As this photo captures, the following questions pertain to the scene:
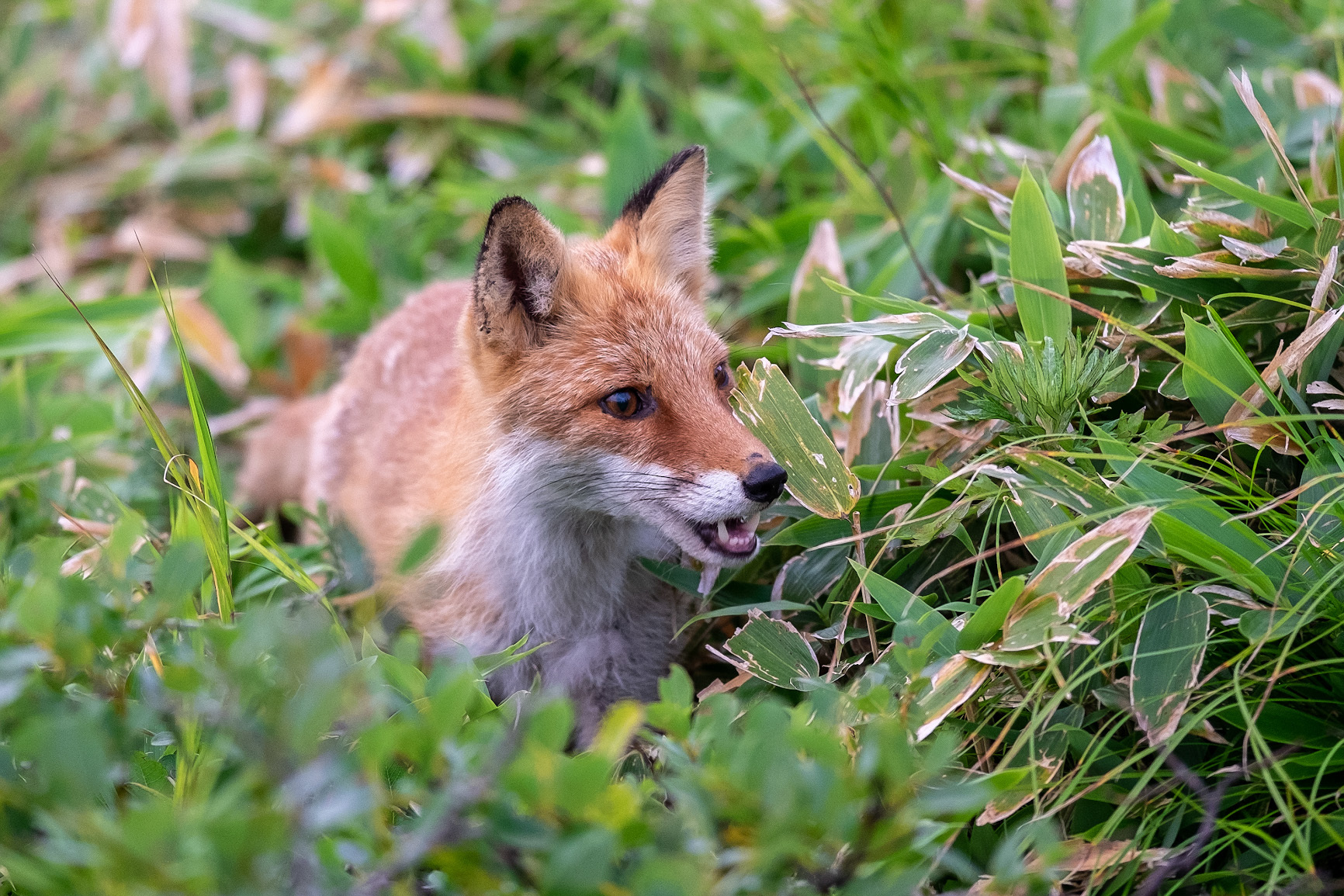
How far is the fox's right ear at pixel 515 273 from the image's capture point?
2.92 metres

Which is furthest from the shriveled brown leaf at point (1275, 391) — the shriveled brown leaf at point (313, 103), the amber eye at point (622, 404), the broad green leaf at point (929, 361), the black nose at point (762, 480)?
the shriveled brown leaf at point (313, 103)

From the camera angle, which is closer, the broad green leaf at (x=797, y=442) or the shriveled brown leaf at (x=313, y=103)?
the broad green leaf at (x=797, y=442)

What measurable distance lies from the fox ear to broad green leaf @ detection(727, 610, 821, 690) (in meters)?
1.39

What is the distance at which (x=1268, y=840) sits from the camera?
2.18m

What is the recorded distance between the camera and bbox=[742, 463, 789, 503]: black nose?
8.79ft

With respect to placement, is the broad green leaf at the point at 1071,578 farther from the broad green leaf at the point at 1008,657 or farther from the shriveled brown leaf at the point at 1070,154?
the shriveled brown leaf at the point at 1070,154

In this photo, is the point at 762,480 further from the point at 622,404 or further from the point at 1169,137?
the point at 1169,137

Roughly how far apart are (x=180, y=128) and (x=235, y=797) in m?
6.40

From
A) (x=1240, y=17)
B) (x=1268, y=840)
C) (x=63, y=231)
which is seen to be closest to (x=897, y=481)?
(x=1268, y=840)

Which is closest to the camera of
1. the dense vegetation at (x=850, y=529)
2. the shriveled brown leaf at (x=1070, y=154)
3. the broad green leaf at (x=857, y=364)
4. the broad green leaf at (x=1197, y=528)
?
the dense vegetation at (x=850, y=529)

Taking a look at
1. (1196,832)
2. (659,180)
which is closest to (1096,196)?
(659,180)

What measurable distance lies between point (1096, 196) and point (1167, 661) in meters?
1.66

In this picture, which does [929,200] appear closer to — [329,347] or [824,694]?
[824,694]

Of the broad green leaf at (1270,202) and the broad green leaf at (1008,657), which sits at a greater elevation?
the broad green leaf at (1270,202)
